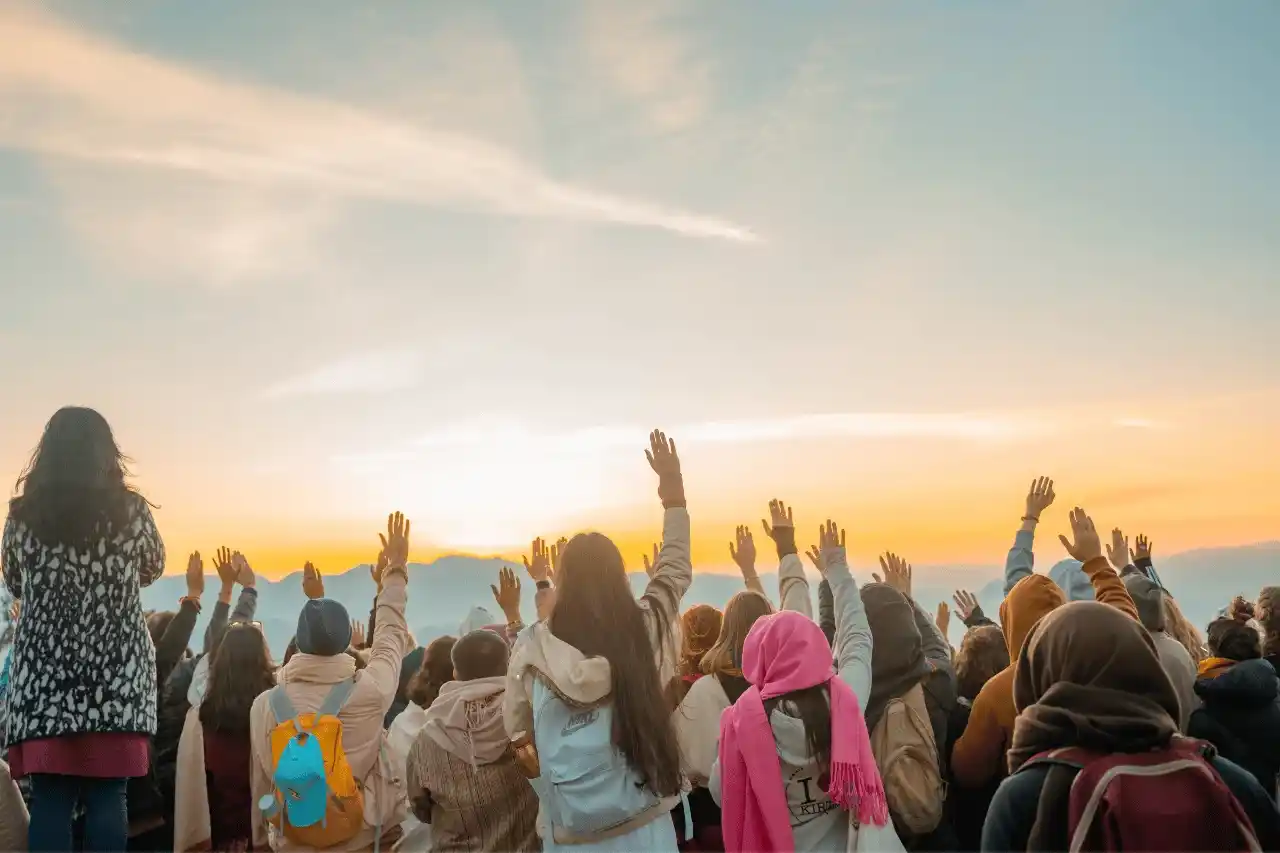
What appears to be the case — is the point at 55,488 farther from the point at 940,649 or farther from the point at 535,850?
the point at 940,649

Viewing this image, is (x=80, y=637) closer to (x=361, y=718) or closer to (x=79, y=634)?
(x=79, y=634)

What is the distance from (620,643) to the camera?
4.80 m

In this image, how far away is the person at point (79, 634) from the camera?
4621 millimetres

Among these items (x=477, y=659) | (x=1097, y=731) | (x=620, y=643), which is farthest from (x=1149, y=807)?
(x=477, y=659)

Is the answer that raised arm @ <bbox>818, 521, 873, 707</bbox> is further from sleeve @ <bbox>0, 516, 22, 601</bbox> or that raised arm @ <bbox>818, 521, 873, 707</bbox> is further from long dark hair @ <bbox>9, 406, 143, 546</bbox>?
sleeve @ <bbox>0, 516, 22, 601</bbox>

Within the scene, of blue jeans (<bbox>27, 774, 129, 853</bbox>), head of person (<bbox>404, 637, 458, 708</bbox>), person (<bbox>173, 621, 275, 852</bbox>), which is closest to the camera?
blue jeans (<bbox>27, 774, 129, 853</bbox>)

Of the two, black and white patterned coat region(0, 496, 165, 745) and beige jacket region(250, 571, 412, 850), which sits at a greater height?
black and white patterned coat region(0, 496, 165, 745)

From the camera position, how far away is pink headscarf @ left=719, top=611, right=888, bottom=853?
15.1 feet

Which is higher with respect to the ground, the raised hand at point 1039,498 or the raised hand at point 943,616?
the raised hand at point 1039,498

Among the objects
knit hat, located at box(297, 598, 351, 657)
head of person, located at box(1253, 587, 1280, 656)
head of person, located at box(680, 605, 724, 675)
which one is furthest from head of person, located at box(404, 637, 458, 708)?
head of person, located at box(1253, 587, 1280, 656)

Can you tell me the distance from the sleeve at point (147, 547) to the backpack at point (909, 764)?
13.5ft

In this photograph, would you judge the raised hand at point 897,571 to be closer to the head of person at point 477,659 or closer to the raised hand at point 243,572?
the head of person at point 477,659

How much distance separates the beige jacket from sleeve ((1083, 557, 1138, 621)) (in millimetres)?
4420

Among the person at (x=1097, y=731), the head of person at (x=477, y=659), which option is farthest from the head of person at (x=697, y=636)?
the person at (x=1097, y=731)
